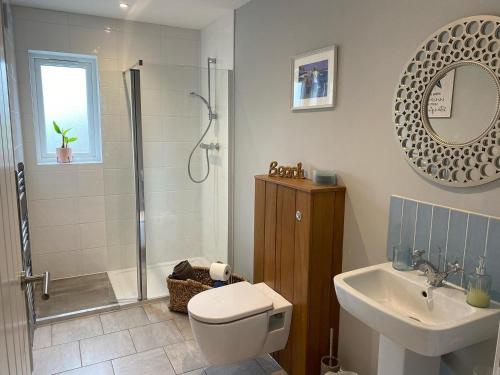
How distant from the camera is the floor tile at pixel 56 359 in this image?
91.4 inches

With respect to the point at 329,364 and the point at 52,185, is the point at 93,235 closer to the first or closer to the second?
the point at 52,185

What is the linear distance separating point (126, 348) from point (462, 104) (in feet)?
7.99

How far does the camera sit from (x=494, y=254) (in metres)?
1.39

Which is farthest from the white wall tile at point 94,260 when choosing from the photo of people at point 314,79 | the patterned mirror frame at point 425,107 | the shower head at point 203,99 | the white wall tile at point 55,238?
the patterned mirror frame at point 425,107

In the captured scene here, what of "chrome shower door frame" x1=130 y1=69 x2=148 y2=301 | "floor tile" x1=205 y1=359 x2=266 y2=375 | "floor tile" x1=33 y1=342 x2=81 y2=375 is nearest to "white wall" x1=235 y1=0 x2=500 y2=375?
"floor tile" x1=205 y1=359 x2=266 y2=375

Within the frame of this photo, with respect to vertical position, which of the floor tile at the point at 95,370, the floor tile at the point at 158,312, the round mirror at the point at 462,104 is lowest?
the floor tile at the point at 95,370

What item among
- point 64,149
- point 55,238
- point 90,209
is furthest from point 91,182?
point 55,238

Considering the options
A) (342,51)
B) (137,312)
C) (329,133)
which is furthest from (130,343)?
(342,51)

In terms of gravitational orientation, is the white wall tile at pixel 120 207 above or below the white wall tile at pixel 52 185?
below

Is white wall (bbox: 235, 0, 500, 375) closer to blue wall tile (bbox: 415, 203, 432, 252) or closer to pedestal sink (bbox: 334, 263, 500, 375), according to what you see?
blue wall tile (bbox: 415, 203, 432, 252)

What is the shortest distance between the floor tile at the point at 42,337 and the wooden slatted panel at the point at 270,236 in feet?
5.19

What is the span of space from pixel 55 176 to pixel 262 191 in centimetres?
206

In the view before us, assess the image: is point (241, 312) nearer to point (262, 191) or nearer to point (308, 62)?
point (262, 191)

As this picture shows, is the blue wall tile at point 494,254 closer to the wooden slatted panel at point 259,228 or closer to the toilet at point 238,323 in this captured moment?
the toilet at point 238,323
